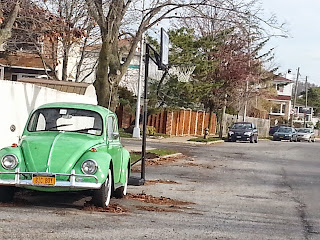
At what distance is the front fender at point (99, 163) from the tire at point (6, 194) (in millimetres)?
1228

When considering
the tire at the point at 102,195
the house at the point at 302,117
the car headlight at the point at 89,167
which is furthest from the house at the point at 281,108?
the car headlight at the point at 89,167

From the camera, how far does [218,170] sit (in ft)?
67.2

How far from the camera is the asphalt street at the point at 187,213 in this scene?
A: 26.9ft

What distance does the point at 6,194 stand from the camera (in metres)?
9.83

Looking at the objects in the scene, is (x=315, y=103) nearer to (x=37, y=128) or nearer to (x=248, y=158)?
(x=248, y=158)

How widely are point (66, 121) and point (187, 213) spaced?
8.78 feet

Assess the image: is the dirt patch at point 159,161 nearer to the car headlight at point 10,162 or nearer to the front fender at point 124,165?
the front fender at point 124,165

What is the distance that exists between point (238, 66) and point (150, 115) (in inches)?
324

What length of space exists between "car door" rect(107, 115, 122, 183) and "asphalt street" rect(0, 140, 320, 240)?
627 millimetres

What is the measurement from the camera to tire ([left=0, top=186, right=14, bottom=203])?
9758 millimetres

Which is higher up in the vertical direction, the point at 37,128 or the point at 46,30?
the point at 46,30

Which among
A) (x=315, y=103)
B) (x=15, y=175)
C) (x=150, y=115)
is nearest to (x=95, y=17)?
(x=15, y=175)

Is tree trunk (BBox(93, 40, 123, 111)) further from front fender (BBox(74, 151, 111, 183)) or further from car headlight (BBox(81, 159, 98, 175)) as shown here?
car headlight (BBox(81, 159, 98, 175))

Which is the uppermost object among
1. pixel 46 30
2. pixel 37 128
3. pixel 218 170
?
pixel 46 30
